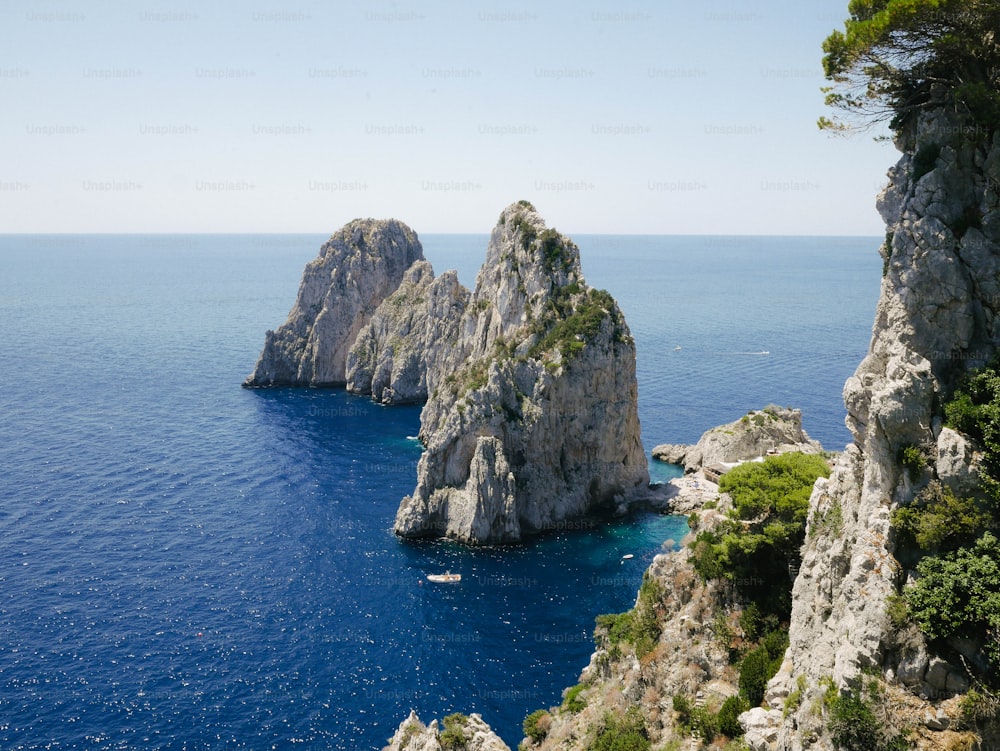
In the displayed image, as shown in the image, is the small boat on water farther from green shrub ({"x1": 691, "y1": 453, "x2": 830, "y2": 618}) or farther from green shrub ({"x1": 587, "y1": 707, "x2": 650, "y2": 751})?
green shrub ({"x1": 587, "y1": 707, "x2": 650, "y2": 751})

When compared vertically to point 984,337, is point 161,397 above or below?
below

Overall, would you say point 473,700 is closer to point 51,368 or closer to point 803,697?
point 803,697

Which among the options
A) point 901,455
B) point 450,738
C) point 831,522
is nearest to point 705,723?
point 831,522

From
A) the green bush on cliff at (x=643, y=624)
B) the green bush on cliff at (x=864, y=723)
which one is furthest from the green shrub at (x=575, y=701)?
the green bush on cliff at (x=864, y=723)

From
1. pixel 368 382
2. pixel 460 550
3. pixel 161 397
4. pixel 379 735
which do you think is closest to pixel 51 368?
pixel 161 397

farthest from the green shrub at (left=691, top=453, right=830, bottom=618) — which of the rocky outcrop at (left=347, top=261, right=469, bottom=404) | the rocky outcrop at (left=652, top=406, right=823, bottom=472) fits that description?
the rocky outcrop at (left=347, top=261, right=469, bottom=404)

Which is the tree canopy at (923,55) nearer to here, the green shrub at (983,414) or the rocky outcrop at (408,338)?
the green shrub at (983,414)
